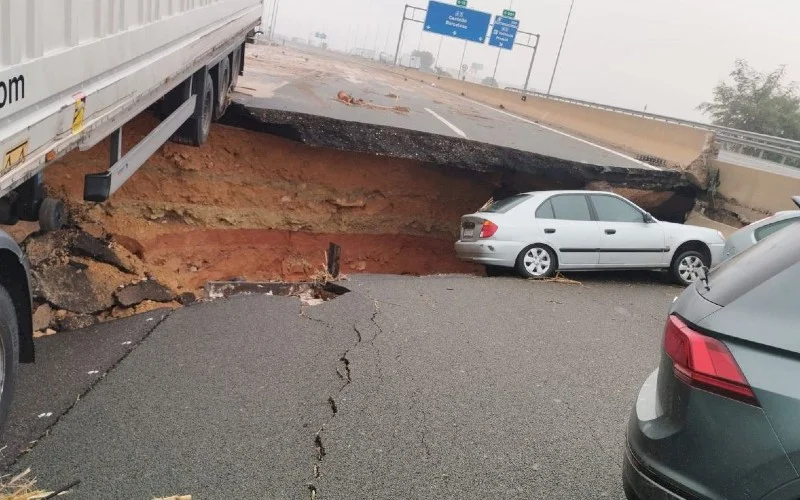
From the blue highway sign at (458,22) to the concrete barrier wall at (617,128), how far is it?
1639cm

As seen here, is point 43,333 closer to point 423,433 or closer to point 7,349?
point 7,349

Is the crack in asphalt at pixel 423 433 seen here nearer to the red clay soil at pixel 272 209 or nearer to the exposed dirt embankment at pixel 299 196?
the exposed dirt embankment at pixel 299 196

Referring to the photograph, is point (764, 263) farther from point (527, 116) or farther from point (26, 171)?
point (527, 116)

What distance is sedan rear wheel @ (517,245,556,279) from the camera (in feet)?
32.1

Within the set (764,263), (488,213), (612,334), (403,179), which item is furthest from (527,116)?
(764,263)

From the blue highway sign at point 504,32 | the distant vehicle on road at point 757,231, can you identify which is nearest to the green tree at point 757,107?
the blue highway sign at point 504,32

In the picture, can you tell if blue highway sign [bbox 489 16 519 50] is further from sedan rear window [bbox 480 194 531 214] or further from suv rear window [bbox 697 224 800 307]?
suv rear window [bbox 697 224 800 307]

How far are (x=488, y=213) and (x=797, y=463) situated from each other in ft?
25.8

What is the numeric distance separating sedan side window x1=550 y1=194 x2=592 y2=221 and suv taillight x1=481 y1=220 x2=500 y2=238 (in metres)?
0.97

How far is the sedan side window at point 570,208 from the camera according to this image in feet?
32.6

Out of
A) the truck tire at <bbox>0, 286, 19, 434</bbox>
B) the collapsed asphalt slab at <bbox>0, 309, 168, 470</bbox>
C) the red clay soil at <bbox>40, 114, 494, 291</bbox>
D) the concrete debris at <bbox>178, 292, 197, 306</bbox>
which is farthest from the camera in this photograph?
the red clay soil at <bbox>40, 114, 494, 291</bbox>

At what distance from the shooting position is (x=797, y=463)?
93.5 inches

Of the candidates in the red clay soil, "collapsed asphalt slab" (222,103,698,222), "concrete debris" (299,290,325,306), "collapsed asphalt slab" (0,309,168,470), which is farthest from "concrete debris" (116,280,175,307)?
"collapsed asphalt slab" (222,103,698,222)

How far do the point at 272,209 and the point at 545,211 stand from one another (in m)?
5.14
